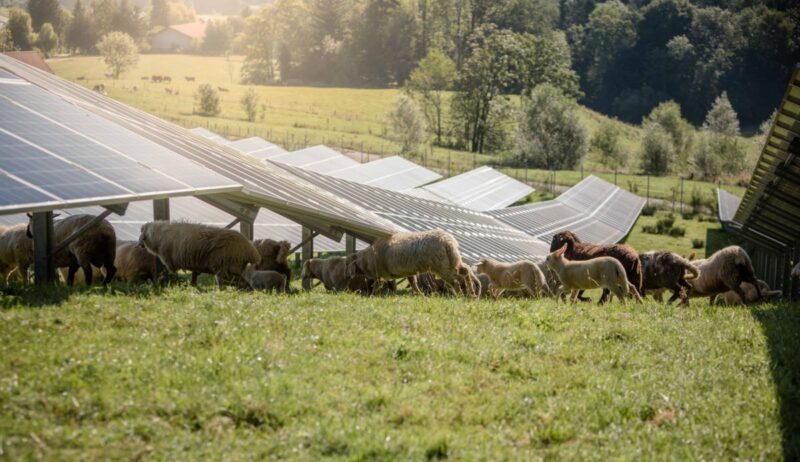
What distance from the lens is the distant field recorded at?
314ft

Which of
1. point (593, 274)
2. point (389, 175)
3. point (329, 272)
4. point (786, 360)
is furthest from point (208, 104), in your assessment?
point (786, 360)

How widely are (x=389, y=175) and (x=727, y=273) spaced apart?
35.8 meters

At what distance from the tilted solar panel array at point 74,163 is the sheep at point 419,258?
358cm

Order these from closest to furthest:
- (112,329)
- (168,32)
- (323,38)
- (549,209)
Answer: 1. (112,329)
2. (549,209)
3. (323,38)
4. (168,32)

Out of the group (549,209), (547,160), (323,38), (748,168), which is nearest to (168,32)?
(323,38)

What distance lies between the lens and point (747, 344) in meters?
13.9

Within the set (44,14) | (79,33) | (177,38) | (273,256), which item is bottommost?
(273,256)

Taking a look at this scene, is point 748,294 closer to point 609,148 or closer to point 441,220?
point 441,220

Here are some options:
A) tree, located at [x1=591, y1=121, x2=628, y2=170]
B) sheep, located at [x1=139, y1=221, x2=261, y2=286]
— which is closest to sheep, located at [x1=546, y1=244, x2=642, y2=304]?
sheep, located at [x1=139, y1=221, x2=261, y2=286]

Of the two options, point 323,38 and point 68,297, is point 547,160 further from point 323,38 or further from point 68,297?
point 68,297

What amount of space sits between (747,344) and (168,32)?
167 m

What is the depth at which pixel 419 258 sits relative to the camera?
1947 cm

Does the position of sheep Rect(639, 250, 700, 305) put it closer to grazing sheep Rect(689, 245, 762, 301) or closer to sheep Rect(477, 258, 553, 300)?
grazing sheep Rect(689, 245, 762, 301)

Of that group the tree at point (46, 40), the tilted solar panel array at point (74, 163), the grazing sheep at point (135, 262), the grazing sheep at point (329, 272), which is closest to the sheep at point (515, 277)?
the grazing sheep at point (329, 272)
